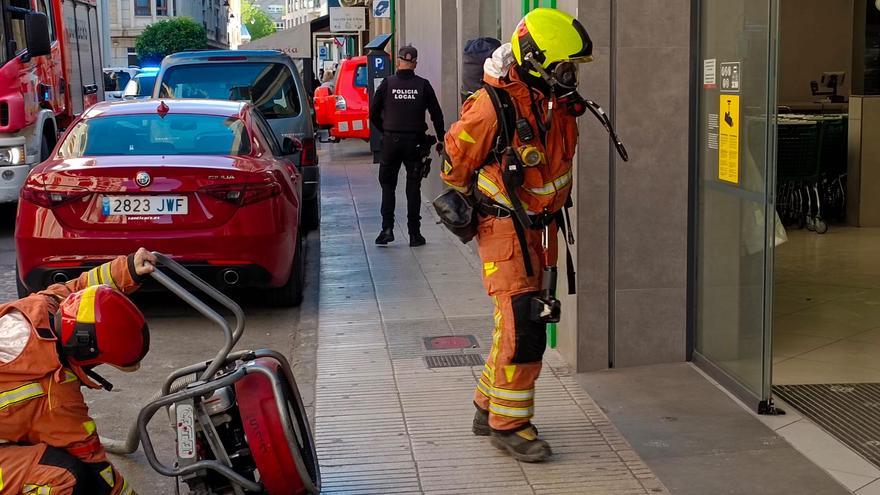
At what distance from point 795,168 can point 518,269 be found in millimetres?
8065

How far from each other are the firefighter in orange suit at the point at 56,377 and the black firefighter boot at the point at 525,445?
6.18ft

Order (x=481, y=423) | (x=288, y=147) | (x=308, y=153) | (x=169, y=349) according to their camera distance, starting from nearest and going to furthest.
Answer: (x=481, y=423) < (x=169, y=349) < (x=288, y=147) < (x=308, y=153)

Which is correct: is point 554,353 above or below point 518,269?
below

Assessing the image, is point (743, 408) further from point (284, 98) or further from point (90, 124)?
point (284, 98)

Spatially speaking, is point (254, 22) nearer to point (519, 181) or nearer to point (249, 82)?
point (249, 82)

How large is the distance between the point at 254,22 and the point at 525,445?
172936 millimetres

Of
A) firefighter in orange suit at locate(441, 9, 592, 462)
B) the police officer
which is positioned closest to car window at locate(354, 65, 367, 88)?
the police officer

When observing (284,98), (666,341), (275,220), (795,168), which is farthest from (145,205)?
(795,168)

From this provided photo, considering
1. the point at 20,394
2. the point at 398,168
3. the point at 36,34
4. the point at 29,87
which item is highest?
the point at 36,34

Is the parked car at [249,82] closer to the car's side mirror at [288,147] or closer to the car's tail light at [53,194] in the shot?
the car's side mirror at [288,147]

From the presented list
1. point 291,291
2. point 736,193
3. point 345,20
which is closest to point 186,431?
point 736,193

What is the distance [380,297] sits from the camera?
9109mm

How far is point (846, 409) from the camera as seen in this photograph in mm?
5863

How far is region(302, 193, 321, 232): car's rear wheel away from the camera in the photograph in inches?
508
